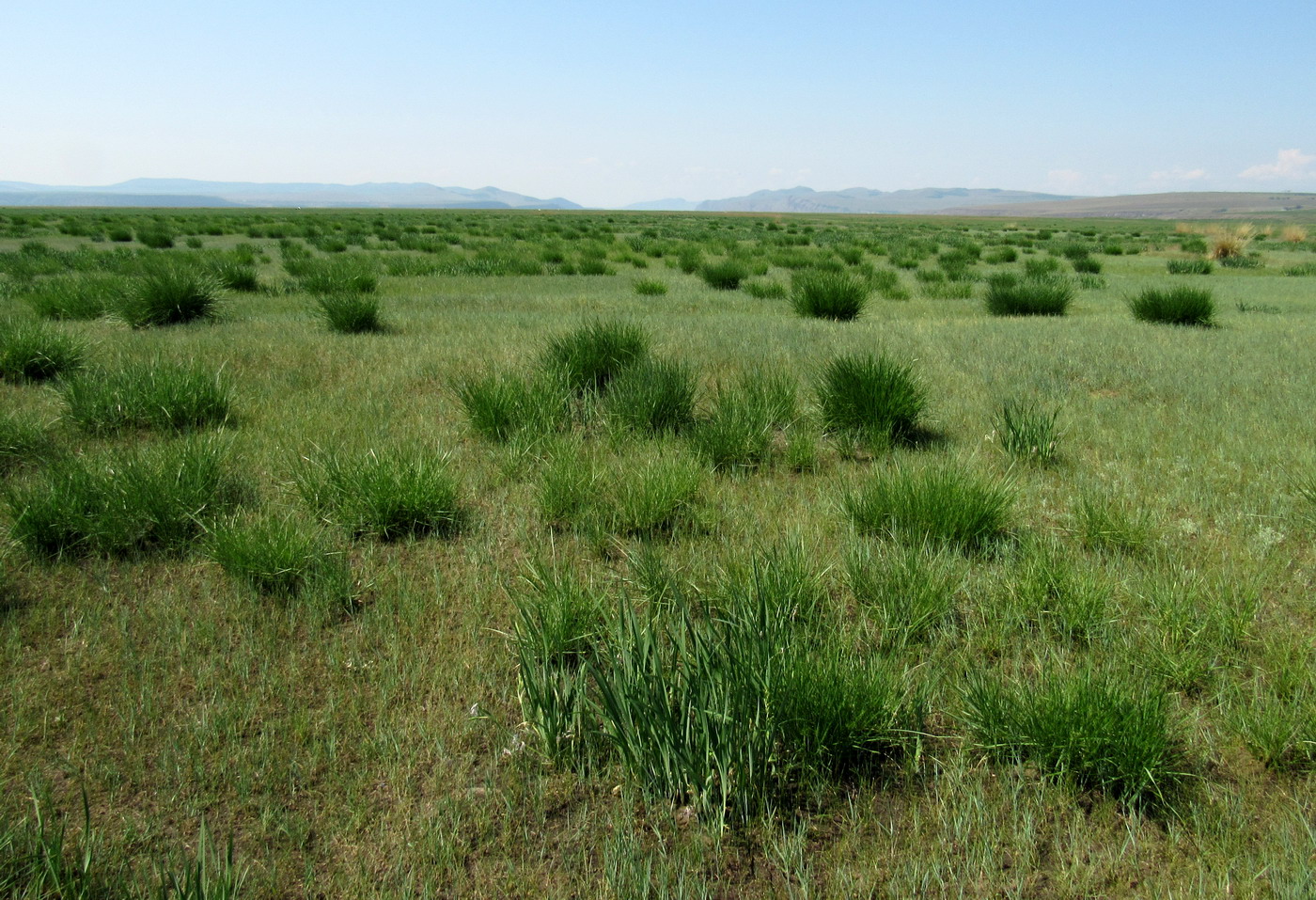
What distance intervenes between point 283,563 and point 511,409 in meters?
2.02

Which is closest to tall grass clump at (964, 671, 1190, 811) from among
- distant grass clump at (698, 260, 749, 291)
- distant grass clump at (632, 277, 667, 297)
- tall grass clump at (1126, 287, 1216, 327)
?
tall grass clump at (1126, 287, 1216, 327)

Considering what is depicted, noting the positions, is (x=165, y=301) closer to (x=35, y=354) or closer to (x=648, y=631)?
(x=35, y=354)

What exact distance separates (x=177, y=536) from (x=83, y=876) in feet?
6.72

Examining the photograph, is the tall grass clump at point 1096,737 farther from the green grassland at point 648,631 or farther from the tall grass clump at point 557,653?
the tall grass clump at point 557,653

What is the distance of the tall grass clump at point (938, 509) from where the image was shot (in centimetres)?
342

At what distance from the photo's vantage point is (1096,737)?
2.04 metres

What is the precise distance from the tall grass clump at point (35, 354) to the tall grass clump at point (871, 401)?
576 centimetres

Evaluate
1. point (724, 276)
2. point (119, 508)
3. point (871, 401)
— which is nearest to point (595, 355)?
point (871, 401)

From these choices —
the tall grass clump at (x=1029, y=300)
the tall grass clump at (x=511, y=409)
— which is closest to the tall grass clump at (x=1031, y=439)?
the tall grass clump at (x=511, y=409)

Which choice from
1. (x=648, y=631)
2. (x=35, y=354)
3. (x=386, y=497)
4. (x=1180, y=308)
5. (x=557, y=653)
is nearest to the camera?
(x=648, y=631)

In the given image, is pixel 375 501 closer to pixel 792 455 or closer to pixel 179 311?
pixel 792 455

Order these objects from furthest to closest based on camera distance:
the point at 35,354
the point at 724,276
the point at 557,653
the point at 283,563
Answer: the point at 724,276
the point at 35,354
the point at 283,563
the point at 557,653

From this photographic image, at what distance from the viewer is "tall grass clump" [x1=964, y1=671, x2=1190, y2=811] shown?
2.04 metres

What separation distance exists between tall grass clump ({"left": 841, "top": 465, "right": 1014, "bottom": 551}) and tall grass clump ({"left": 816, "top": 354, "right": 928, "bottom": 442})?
3.80ft
